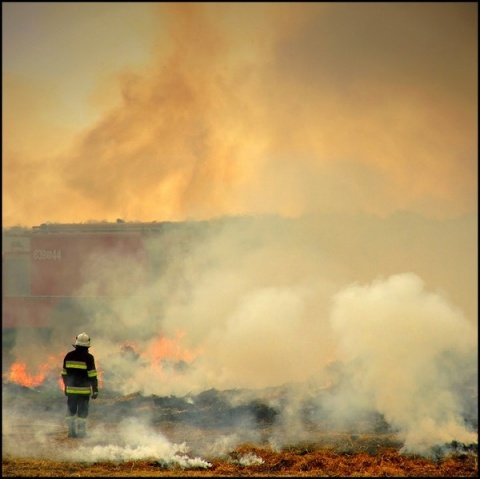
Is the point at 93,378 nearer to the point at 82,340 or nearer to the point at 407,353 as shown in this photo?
the point at 82,340

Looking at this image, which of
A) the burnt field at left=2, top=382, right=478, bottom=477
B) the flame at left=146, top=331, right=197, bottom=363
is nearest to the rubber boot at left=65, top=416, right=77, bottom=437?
the burnt field at left=2, top=382, right=478, bottom=477

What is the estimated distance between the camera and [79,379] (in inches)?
356

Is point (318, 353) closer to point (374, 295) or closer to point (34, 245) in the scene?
point (374, 295)

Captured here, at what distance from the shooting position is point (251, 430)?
380 inches

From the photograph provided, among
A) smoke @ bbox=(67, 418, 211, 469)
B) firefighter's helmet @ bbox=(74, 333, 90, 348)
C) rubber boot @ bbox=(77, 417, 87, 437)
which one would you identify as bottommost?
smoke @ bbox=(67, 418, 211, 469)

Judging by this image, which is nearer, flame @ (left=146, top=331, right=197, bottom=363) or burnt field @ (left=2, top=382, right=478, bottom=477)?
burnt field @ (left=2, top=382, right=478, bottom=477)

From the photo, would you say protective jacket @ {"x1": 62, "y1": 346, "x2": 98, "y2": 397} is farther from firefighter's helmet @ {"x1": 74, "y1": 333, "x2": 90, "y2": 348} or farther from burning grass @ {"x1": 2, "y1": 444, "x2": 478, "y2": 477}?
burning grass @ {"x1": 2, "y1": 444, "x2": 478, "y2": 477}

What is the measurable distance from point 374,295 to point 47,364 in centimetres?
804

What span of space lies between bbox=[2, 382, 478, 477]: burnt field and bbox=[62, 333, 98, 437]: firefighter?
1.45 feet

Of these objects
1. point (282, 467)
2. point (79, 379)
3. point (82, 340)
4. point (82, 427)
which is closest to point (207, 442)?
point (282, 467)

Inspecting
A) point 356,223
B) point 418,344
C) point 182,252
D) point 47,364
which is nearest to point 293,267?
point 356,223

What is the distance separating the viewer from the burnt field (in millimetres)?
7938

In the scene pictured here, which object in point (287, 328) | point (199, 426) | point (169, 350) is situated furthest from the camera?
point (169, 350)

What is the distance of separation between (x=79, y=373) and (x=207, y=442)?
2.20 metres
